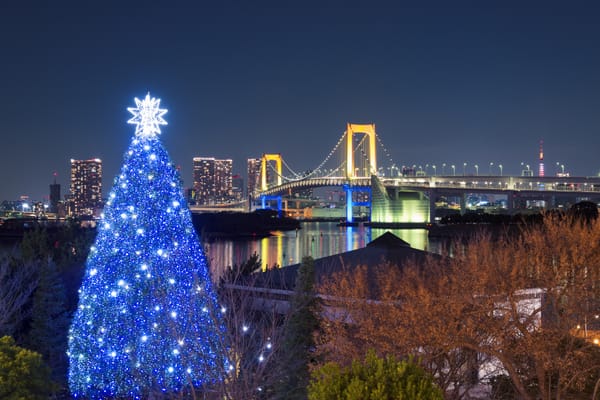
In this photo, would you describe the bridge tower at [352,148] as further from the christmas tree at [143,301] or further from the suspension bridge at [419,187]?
the christmas tree at [143,301]

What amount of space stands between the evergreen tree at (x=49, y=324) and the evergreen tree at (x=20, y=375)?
5.32m

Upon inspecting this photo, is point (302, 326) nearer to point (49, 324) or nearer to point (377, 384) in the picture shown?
point (377, 384)

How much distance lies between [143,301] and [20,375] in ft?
7.47

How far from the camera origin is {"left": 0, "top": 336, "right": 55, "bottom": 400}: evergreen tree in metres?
5.44

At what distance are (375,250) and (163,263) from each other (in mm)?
5863

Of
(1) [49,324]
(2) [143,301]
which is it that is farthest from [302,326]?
(1) [49,324]

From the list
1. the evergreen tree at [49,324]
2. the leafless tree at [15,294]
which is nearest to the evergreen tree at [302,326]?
the leafless tree at [15,294]

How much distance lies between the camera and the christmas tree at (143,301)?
7.66 m

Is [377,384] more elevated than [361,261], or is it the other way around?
[361,261]

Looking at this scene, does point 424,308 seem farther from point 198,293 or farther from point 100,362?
point 100,362

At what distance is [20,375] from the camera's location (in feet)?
18.2

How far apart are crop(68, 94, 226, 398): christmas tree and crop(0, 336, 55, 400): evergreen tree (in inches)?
71.4

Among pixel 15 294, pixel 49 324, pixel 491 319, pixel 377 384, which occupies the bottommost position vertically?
pixel 49 324

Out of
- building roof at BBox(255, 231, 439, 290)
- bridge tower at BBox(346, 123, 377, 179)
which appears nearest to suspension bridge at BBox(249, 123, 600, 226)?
bridge tower at BBox(346, 123, 377, 179)
